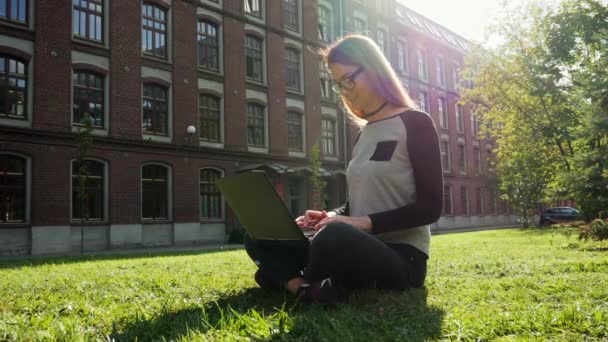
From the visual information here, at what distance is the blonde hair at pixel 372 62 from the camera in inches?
124

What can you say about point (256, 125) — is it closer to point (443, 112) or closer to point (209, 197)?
→ point (209, 197)

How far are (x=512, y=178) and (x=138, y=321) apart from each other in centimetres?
2956

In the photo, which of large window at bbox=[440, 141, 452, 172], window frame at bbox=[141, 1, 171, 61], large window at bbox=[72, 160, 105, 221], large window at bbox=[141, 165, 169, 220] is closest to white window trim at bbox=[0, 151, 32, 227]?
large window at bbox=[72, 160, 105, 221]

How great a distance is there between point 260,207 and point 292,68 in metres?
22.7

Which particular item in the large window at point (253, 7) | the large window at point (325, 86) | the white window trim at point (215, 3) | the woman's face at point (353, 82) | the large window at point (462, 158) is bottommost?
the woman's face at point (353, 82)

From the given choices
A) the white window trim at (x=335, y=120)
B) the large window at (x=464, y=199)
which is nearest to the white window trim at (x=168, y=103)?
the white window trim at (x=335, y=120)

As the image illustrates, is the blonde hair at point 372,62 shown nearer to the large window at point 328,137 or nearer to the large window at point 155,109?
the large window at point 155,109

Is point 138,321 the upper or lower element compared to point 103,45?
lower

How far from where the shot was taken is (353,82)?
321 cm

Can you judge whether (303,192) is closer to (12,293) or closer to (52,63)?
(52,63)

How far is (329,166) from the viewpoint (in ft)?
85.1

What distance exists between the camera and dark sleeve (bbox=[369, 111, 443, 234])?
2.85 meters

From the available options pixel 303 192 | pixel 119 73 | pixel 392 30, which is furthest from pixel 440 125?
pixel 119 73

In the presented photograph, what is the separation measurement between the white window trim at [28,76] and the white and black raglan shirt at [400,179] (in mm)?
14998
